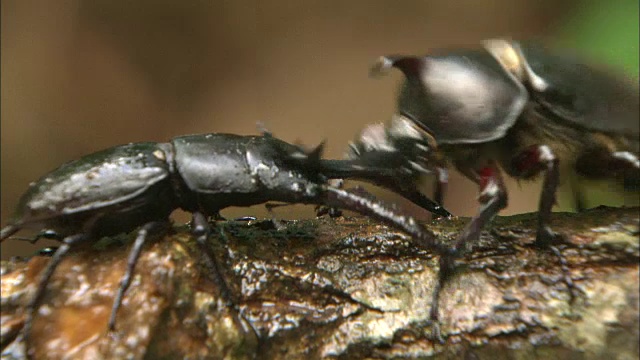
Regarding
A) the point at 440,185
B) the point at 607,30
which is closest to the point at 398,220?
the point at 440,185

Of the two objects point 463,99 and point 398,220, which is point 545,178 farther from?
point 398,220

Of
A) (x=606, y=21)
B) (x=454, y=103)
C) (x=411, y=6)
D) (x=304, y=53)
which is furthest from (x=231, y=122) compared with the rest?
(x=454, y=103)

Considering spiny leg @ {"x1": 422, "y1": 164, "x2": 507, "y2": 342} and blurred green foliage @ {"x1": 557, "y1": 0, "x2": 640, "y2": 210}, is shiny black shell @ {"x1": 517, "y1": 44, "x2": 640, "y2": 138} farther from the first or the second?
blurred green foliage @ {"x1": 557, "y1": 0, "x2": 640, "y2": 210}

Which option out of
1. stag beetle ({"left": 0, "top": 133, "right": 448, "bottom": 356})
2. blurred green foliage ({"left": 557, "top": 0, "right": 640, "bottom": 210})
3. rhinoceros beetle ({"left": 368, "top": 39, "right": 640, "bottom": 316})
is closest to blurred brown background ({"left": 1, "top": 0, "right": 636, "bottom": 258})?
blurred green foliage ({"left": 557, "top": 0, "right": 640, "bottom": 210})

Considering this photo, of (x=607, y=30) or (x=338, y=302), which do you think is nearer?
(x=338, y=302)

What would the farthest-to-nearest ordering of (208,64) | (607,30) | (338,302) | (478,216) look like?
(208,64), (607,30), (478,216), (338,302)

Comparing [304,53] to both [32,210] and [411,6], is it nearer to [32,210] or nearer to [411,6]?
[411,6]
